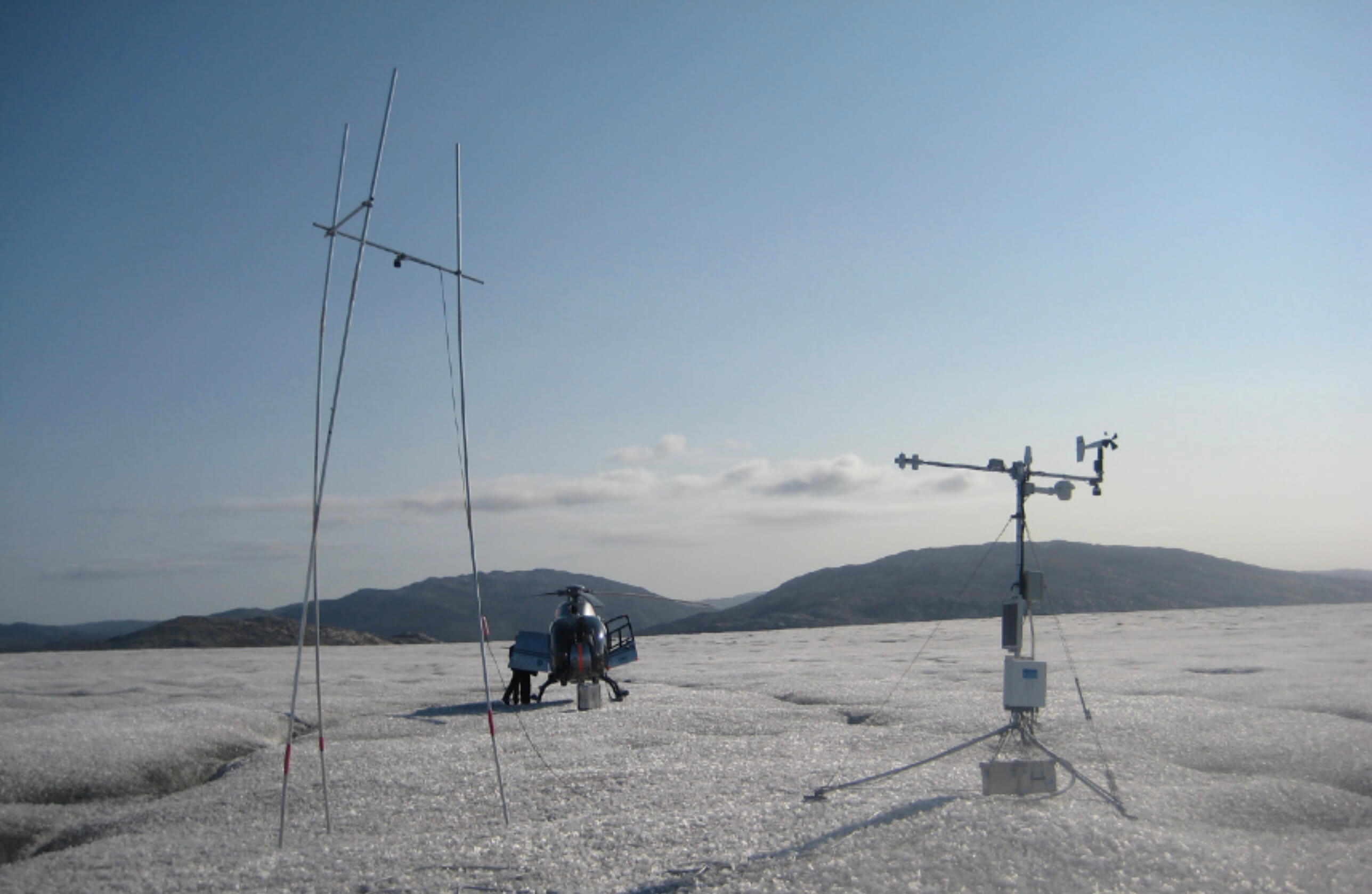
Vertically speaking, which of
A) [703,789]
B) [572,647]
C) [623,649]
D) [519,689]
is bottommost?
[519,689]

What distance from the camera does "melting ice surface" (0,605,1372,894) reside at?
6297 mm

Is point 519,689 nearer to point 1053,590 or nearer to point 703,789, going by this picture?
point 703,789

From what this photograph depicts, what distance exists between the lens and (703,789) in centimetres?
912

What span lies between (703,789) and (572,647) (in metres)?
6.00

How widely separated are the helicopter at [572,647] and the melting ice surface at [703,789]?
75 centimetres

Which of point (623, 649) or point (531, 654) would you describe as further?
point (623, 649)

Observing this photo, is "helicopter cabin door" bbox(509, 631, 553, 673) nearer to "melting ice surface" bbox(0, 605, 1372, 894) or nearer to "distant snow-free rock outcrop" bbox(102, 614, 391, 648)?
"melting ice surface" bbox(0, 605, 1372, 894)

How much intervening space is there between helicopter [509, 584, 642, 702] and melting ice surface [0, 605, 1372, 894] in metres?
0.75

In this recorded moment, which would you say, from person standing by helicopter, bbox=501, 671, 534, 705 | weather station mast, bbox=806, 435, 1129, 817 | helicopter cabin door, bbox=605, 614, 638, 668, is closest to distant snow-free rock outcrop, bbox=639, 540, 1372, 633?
helicopter cabin door, bbox=605, 614, 638, 668

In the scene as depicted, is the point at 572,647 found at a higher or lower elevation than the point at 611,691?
higher

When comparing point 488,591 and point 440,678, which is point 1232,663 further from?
point 488,591

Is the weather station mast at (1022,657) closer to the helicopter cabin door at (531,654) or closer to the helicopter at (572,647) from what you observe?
the helicopter at (572,647)

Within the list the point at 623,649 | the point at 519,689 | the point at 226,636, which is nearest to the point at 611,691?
the point at 623,649

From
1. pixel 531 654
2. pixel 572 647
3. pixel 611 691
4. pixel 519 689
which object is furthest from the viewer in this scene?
pixel 611 691
